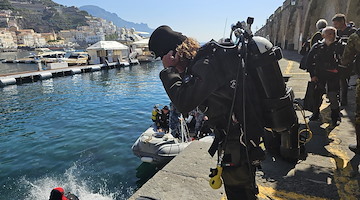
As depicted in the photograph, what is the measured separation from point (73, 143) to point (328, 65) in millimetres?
9035

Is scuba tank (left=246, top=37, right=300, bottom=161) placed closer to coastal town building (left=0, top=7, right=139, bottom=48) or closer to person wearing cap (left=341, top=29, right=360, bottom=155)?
person wearing cap (left=341, top=29, right=360, bottom=155)

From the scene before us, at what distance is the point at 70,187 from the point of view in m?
6.08

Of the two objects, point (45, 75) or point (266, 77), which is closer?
point (266, 77)

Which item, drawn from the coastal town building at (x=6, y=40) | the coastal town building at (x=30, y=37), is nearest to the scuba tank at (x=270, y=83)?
the coastal town building at (x=30, y=37)

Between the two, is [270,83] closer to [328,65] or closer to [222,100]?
[222,100]

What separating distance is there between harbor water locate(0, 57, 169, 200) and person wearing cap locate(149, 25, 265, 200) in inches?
178

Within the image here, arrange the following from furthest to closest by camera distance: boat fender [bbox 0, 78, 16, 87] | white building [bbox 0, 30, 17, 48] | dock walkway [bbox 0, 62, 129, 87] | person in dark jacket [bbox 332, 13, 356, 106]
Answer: white building [bbox 0, 30, 17, 48]
dock walkway [bbox 0, 62, 129, 87]
boat fender [bbox 0, 78, 16, 87]
person in dark jacket [bbox 332, 13, 356, 106]

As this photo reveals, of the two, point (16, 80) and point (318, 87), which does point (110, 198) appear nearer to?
point (318, 87)

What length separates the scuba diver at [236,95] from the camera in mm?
1561

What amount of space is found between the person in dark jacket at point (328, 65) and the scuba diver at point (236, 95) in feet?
10.6

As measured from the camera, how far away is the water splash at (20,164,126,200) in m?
5.71

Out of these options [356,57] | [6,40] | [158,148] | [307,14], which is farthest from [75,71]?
[6,40]

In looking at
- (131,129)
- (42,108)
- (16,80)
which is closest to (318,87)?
(131,129)

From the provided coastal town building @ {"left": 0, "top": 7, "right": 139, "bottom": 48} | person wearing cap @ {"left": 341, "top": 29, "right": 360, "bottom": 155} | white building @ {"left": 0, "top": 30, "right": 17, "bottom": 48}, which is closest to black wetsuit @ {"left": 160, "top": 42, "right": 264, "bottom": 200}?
person wearing cap @ {"left": 341, "top": 29, "right": 360, "bottom": 155}
